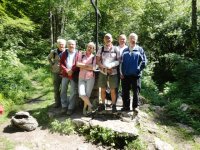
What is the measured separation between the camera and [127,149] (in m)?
6.98

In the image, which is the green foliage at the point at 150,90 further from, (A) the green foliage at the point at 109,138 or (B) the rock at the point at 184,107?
(A) the green foliage at the point at 109,138

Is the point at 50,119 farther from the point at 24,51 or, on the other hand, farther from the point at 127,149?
the point at 24,51

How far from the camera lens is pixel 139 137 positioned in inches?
287

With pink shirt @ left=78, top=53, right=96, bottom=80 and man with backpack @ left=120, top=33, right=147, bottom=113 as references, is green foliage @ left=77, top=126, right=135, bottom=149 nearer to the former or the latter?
man with backpack @ left=120, top=33, right=147, bottom=113

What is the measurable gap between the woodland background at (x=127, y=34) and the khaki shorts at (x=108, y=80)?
2543 mm

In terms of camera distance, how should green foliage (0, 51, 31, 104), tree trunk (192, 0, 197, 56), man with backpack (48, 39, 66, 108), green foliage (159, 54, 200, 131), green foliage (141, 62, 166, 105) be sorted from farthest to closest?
tree trunk (192, 0, 197, 56) < green foliage (141, 62, 166, 105) < green foliage (0, 51, 31, 104) < green foliage (159, 54, 200, 131) < man with backpack (48, 39, 66, 108)

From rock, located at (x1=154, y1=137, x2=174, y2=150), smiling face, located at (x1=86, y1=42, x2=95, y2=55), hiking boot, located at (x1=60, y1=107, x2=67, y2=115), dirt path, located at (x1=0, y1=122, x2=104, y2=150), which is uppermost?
smiling face, located at (x1=86, y1=42, x2=95, y2=55)

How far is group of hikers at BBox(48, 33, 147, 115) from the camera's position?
748 cm

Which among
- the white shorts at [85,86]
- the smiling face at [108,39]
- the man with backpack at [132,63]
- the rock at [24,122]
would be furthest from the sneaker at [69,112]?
the smiling face at [108,39]

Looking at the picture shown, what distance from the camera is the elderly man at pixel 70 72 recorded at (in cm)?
797

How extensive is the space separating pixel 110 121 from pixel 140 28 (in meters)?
11.4

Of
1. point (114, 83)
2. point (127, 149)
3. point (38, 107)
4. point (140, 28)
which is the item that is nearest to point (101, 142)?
point (127, 149)

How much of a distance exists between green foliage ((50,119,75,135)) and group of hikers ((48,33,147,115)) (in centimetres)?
50

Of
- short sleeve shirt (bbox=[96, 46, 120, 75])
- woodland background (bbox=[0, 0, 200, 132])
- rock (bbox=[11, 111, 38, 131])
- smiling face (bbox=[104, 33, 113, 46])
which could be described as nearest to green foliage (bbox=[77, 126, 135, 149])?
rock (bbox=[11, 111, 38, 131])
